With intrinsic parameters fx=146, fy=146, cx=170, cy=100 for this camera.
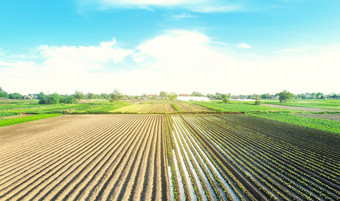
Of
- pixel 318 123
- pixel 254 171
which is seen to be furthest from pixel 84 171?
pixel 318 123

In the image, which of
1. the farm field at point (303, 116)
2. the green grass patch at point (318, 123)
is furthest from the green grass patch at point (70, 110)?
the green grass patch at point (318, 123)

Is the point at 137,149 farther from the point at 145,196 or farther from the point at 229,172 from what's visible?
the point at 229,172

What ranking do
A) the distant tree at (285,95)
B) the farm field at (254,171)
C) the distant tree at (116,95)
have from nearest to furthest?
the farm field at (254,171) → the distant tree at (285,95) → the distant tree at (116,95)

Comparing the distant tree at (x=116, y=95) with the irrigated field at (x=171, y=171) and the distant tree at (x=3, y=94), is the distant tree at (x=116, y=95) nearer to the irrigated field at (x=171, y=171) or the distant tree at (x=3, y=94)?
the irrigated field at (x=171, y=171)

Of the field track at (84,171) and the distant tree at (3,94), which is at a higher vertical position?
the distant tree at (3,94)

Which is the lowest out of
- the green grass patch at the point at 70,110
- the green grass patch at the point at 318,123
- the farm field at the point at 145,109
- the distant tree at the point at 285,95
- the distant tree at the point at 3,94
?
the green grass patch at the point at 318,123

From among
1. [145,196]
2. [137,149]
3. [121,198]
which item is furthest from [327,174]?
[137,149]

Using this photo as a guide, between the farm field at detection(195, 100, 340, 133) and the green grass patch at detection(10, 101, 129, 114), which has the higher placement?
the green grass patch at detection(10, 101, 129, 114)

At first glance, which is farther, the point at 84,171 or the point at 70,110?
the point at 70,110

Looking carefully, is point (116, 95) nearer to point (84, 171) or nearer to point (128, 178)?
point (84, 171)

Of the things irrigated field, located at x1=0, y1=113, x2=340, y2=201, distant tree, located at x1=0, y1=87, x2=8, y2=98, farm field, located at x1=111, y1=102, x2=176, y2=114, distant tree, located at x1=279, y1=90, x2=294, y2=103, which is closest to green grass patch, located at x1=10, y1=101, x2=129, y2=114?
farm field, located at x1=111, y1=102, x2=176, y2=114

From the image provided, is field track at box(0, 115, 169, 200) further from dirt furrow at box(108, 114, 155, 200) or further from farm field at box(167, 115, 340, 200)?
farm field at box(167, 115, 340, 200)
